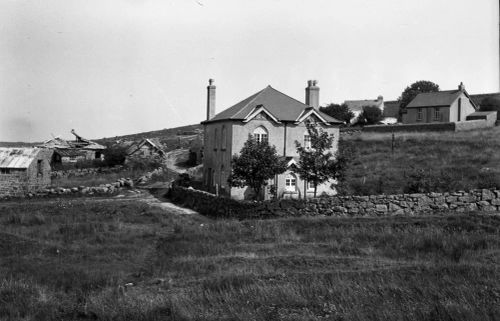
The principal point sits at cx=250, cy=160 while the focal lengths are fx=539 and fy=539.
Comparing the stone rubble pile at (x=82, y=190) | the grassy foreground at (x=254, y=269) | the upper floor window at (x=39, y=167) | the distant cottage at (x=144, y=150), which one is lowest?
the grassy foreground at (x=254, y=269)

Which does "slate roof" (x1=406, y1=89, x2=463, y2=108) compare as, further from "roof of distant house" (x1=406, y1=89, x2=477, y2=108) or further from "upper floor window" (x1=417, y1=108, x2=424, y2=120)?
"upper floor window" (x1=417, y1=108, x2=424, y2=120)

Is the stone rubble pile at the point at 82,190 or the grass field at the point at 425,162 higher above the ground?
the grass field at the point at 425,162

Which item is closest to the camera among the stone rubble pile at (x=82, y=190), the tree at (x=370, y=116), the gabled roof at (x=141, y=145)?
the stone rubble pile at (x=82, y=190)

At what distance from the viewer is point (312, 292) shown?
11.2 m

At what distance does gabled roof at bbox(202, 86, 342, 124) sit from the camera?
122ft

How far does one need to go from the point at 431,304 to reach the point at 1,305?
29.1 feet

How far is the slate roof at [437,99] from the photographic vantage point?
66.7m

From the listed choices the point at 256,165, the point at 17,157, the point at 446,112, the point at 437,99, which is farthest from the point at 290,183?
the point at 437,99

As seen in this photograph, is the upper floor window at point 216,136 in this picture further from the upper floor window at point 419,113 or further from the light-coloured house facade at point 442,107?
the upper floor window at point 419,113

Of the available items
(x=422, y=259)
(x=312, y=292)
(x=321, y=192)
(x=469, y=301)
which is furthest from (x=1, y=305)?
(x=321, y=192)

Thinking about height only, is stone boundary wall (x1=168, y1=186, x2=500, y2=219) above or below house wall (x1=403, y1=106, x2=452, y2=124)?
below

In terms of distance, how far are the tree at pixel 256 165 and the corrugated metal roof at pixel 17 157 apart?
16.7 metres

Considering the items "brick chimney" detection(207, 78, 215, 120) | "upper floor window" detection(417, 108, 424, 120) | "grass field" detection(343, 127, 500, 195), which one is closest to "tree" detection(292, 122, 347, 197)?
"grass field" detection(343, 127, 500, 195)

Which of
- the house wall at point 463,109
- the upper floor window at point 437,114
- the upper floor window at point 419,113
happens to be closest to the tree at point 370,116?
the upper floor window at point 419,113
